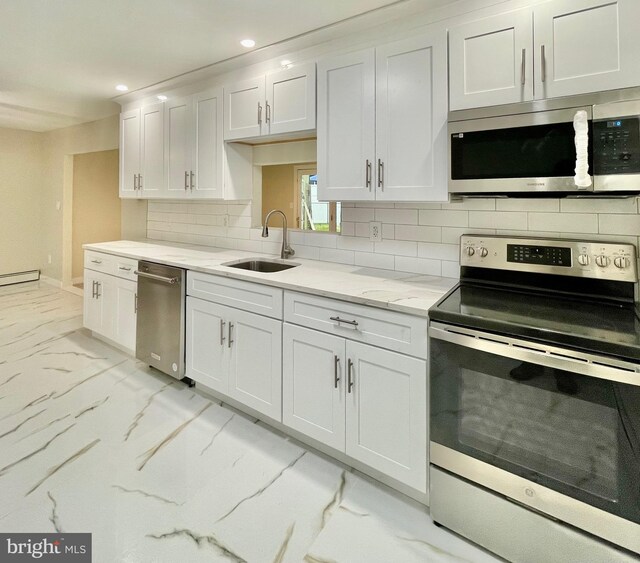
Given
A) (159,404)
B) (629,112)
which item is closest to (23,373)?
(159,404)

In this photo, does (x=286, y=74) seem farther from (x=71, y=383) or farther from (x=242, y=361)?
(x=71, y=383)

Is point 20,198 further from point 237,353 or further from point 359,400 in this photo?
point 359,400

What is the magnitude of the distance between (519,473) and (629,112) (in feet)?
4.59

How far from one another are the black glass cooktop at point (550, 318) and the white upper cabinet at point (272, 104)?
1.50m

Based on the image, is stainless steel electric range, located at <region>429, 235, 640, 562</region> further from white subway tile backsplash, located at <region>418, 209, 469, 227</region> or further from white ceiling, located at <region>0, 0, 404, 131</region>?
white ceiling, located at <region>0, 0, 404, 131</region>

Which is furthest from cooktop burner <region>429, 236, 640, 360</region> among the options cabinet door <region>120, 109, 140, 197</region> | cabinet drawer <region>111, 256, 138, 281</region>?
cabinet door <region>120, 109, 140, 197</region>

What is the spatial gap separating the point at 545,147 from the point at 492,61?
49 cm

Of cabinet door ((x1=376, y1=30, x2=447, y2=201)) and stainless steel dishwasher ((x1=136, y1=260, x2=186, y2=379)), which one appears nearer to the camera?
cabinet door ((x1=376, y1=30, x2=447, y2=201))

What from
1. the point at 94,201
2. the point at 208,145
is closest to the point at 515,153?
the point at 208,145

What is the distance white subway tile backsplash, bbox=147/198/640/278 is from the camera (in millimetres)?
1836

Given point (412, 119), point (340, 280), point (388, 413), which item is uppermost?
point (412, 119)

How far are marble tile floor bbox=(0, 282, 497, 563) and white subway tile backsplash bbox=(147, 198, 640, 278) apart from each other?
4.16ft

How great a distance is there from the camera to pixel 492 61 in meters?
1.78

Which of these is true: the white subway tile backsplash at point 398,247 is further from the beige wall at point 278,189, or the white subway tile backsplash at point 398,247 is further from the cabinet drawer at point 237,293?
the beige wall at point 278,189
